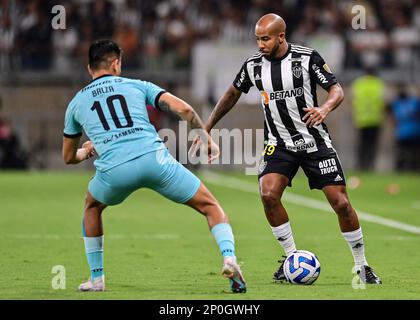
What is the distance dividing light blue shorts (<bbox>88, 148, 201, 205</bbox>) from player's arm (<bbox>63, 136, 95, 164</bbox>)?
28 centimetres

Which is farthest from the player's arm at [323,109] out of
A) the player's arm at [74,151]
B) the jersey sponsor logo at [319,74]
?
the player's arm at [74,151]

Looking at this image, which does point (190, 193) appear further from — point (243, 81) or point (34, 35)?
point (34, 35)

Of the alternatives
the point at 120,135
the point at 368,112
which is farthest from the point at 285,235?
the point at 368,112

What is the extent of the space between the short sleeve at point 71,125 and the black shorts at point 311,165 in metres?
2.08

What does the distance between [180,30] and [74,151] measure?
19.6 meters

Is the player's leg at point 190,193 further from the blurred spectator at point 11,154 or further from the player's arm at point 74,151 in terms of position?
the blurred spectator at point 11,154

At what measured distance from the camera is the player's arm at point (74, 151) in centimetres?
895

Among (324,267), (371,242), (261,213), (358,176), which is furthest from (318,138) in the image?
(358,176)

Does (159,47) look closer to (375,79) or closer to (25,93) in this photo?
(25,93)

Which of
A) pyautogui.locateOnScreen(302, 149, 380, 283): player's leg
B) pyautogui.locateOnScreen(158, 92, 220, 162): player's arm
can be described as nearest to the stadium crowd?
pyautogui.locateOnScreen(302, 149, 380, 283): player's leg

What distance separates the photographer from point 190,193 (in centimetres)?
877

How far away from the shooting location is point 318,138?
10180mm

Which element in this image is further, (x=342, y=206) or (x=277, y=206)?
Result: (x=277, y=206)

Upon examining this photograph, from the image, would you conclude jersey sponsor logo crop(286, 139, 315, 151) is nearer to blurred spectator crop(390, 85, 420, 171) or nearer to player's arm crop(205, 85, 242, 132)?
player's arm crop(205, 85, 242, 132)
